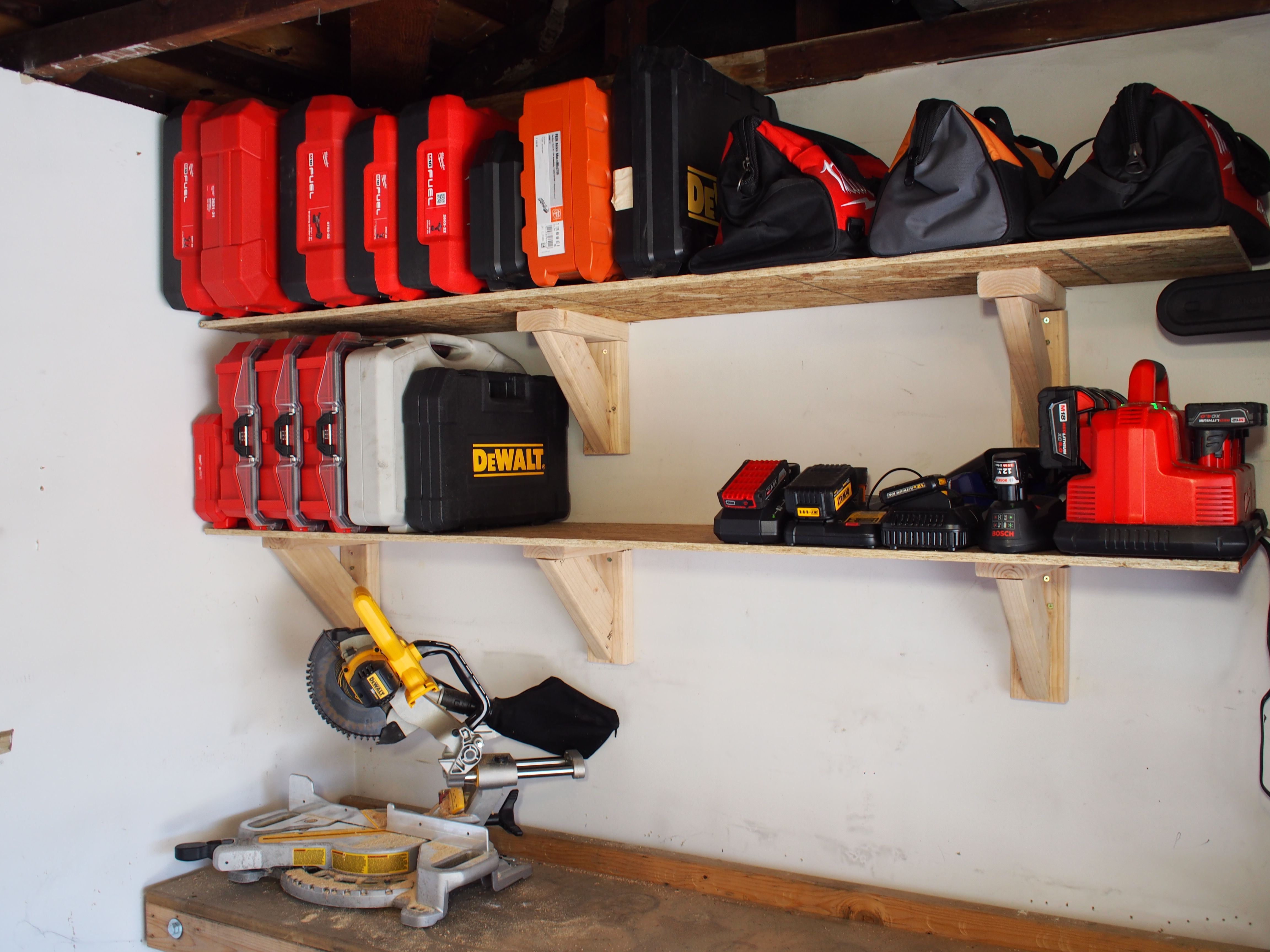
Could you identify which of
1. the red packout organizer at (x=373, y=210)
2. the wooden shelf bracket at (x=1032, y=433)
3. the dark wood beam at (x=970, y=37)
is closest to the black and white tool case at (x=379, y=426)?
the red packout organizer at (x=373, y=210)

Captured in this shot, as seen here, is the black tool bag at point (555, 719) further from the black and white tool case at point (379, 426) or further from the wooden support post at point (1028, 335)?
the wooden support post at point (1028, 335)

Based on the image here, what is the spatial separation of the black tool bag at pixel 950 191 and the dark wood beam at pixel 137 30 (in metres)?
1.02

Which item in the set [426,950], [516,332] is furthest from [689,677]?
[516,332]

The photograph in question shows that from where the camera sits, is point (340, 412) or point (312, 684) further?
point (312, 684)

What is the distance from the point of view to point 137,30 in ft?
6.56

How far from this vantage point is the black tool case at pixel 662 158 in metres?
1.81

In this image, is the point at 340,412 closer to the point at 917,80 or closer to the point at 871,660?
the point at 871,660

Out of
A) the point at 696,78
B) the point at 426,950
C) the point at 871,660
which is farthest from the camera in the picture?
the point at 871,660

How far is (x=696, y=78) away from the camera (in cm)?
185

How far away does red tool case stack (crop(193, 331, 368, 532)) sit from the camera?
225 centimetres

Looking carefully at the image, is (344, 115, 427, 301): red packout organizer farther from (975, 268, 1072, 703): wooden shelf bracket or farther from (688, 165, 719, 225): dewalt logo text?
(975, 268, 1072, 703): wooden shelf bracket

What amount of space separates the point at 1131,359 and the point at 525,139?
1.27 meters

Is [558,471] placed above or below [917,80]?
below

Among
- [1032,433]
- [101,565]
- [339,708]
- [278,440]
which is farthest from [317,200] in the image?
[1032,433]
